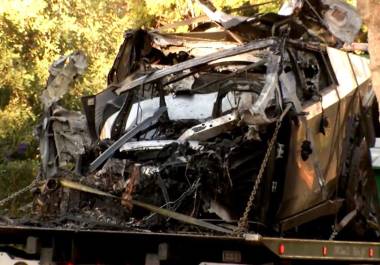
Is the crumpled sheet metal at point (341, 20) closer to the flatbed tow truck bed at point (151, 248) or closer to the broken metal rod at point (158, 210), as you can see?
the flatbed tow truck bed at point (151, 248)

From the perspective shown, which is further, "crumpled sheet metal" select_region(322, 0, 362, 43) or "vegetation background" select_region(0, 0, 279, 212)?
"vegetation background" select_region(0, 0, 279, 212)

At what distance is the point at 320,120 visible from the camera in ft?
27.4

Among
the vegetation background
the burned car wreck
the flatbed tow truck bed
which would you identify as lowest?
the flatbed tow truck bed

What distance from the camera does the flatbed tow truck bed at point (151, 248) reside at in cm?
682

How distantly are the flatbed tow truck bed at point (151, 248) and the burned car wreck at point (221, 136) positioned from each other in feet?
0.53

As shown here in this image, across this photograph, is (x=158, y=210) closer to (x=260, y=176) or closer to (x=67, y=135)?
(x=260, y=176)

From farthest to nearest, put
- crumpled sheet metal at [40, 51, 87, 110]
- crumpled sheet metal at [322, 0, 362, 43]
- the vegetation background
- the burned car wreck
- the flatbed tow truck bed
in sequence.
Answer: the vegetation background
crumpled sheet metal at [322, 0, 362, 43]
crumpled sheet metal at [40, 51, 87, 110]
the burned car wreck
the flatbed tow truck bed

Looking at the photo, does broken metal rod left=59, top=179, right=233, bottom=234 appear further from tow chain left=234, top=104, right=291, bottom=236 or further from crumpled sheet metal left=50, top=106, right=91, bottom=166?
crumpled sheet metal left=50, top=106, right=91, bottom=166

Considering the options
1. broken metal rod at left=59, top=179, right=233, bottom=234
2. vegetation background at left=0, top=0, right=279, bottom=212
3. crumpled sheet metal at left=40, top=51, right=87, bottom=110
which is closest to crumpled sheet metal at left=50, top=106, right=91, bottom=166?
crumpled sheet metal at left=40, top=51, right=87, bottom=110

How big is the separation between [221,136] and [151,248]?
4.06 feet


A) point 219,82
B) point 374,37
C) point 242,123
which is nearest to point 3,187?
point 219,82

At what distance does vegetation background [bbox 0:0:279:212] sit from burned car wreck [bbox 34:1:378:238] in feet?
15.9

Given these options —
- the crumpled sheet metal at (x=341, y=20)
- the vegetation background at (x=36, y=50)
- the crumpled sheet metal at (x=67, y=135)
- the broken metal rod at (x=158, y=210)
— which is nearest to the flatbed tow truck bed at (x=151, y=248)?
the broken metal rod at (x=158, y=210)

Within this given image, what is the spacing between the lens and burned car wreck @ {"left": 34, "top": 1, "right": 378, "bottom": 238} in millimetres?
7312
